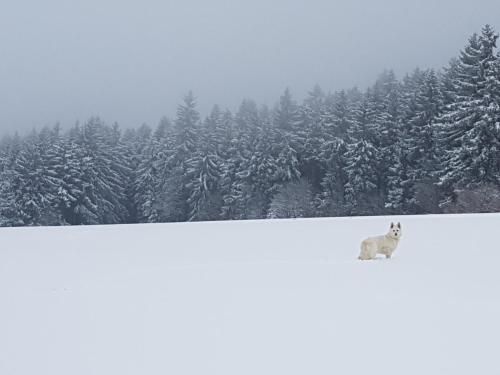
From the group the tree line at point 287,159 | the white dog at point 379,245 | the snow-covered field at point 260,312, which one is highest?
the tree line at point 287,159

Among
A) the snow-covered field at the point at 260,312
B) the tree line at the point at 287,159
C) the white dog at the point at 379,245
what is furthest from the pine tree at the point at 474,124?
the white dog at the point at 379,245

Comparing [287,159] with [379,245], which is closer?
[379,245]

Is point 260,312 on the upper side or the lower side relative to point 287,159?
lower

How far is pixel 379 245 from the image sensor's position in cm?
939

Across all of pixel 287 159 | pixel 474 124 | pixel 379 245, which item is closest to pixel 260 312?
pixel 379 245

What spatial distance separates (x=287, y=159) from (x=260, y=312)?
135ft

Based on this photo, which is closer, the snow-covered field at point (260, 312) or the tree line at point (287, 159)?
the snow-covered field at point (260, 312)

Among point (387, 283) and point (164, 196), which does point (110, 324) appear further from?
point (164, 196)

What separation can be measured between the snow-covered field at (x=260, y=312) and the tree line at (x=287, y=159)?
2401cm

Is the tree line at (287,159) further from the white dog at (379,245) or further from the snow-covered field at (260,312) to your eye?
the snow-covered field at (260,312)

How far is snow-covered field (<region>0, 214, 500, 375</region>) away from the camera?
391cm

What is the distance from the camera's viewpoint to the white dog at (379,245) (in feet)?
30.3

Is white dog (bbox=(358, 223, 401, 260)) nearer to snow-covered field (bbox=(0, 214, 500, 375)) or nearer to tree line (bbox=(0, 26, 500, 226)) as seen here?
snow-covered field (bbox=(0, 214, 500, 375))

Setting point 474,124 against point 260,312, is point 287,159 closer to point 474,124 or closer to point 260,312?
point 474,124
